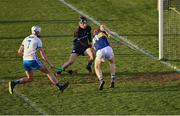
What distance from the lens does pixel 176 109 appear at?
53.5 feet

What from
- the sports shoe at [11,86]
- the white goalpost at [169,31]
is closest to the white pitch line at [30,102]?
the sports shoe at [11,86]

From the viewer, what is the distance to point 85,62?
2194cm

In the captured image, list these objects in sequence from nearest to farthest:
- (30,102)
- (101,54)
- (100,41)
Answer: (30,102)
(101,54)
(100,41)

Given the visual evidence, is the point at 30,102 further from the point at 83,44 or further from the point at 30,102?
the point at 83,44

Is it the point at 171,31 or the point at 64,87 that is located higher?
the point at 171,31

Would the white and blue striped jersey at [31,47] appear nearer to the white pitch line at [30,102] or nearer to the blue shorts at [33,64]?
the blue shorts at [33,64]

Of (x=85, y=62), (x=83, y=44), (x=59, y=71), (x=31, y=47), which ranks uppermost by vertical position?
(x=31, y=47)

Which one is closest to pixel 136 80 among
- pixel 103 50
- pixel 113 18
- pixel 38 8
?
pixel 103 50

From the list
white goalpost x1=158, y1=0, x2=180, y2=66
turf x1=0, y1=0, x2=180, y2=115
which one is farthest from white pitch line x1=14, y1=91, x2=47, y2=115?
white goalpost x1=158, y1=0, x2=180, y2=66

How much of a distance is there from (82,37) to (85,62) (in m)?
2.02

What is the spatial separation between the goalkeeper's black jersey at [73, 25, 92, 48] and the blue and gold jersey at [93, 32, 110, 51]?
4.67 ft

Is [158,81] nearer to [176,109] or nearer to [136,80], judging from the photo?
[136,80]

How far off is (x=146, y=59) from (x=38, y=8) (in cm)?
1103

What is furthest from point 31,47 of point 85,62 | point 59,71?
point 85,62
